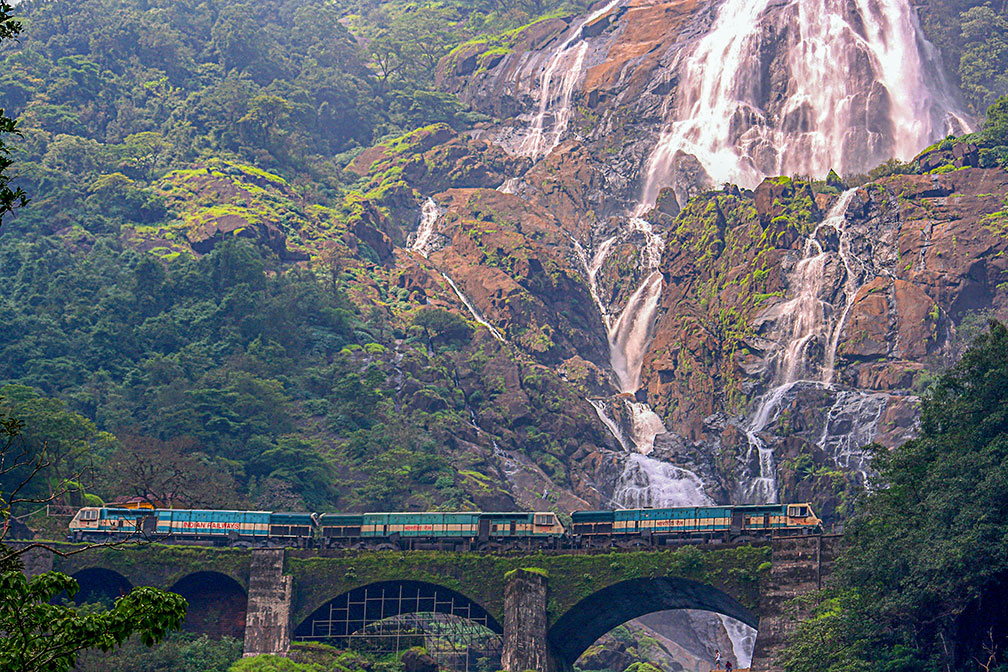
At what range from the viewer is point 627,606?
68.0 metres

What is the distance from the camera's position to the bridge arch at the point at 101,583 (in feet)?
224

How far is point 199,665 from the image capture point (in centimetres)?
6153

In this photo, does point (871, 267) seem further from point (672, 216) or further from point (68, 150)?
point (68, 150)

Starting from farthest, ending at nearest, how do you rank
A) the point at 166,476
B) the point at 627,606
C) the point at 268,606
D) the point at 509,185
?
the point at 509,185
the point at 166,476
the point at 627,606
the point at 268,606

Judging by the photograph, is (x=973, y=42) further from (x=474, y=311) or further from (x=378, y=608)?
(x=378, y=608)

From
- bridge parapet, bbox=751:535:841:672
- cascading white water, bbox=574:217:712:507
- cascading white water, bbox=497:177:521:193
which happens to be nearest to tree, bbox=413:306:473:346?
cascading white water, bbox=574:217:712:507

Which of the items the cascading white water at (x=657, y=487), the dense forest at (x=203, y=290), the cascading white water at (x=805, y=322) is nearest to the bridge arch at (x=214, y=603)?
the dense forest at (x=203, y=290)

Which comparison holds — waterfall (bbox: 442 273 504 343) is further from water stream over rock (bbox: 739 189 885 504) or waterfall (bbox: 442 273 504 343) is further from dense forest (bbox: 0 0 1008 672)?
water stream over rock (bbox: 739 189 885 504)

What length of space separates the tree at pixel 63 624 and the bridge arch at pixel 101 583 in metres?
48.7

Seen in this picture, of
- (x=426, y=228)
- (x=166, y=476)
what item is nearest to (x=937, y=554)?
(x=166, y=476)

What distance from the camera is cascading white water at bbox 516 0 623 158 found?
162750 millimetres

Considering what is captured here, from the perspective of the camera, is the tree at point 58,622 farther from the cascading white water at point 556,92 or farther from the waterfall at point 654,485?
the cascading white water at point 556,92

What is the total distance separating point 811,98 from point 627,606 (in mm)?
94305

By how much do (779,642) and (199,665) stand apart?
2905cm
